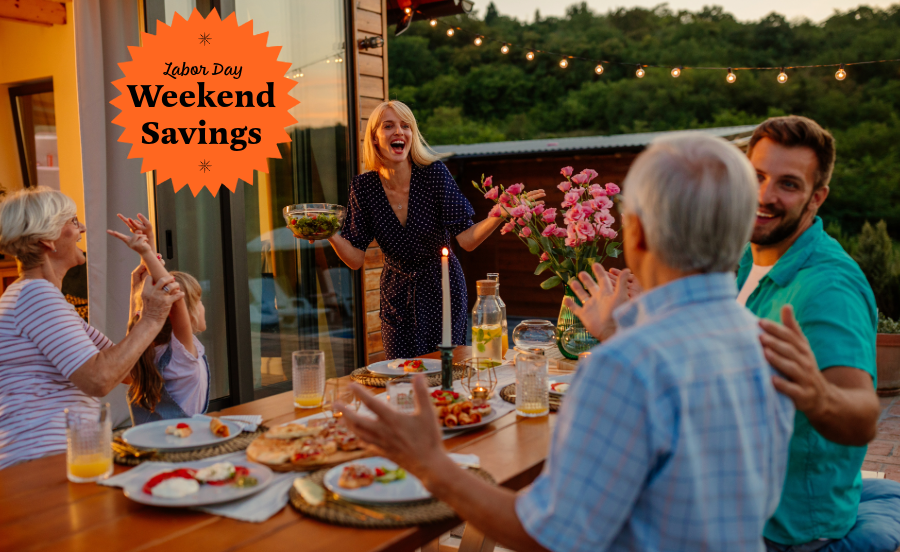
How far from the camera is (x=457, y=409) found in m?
1.70

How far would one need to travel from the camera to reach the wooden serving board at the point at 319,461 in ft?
4.54

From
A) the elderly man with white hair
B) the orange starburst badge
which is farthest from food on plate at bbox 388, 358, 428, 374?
the orange starburst badge

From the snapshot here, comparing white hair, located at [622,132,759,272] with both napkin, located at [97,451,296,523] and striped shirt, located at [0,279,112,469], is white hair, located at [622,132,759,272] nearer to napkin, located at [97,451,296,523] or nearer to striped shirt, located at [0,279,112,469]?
napkin, located at [97,451,296,523]

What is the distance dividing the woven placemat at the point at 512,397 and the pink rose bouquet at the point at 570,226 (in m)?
0.37

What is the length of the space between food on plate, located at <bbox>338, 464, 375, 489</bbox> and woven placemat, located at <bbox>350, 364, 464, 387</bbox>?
0.75 m

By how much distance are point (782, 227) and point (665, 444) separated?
0.93 m

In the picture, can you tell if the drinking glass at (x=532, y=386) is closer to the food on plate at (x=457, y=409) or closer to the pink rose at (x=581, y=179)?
the food on plate at (x=457, y=409)

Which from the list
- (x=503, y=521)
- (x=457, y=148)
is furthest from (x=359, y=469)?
(x=457, y=148)

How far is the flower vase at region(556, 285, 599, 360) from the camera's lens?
91.0 inches

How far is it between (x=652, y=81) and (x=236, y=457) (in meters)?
18.8

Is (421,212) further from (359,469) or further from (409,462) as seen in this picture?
(409,462)

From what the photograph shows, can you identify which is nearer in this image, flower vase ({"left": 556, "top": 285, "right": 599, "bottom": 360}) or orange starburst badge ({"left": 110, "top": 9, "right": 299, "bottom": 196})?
flower vase ({"left": 556, "top": 285, "right": 599, "bottom": 360})

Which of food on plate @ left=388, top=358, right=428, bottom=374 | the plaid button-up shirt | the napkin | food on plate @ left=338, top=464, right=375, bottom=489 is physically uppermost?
the plaid button-up shirt

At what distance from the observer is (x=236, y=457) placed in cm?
147
